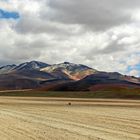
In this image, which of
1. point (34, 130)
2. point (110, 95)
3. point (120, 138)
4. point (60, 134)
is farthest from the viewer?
point (110, 95)

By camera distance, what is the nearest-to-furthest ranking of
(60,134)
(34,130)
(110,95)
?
1. (60,134)
2. (34,130)
3. (110,95)

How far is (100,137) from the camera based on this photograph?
1689 cm

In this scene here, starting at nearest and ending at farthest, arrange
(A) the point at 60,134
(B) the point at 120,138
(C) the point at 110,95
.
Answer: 1. (B) the point at 120,138
2. (A) the point at 60,134
3. (C) the point at 110,95

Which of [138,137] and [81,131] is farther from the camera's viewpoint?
[81,131]

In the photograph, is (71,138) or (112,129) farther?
(112,129)

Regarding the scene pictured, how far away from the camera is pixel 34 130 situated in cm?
1964

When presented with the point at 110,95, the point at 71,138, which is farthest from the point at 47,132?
the point at 110,95

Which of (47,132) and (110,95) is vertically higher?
(110,95)

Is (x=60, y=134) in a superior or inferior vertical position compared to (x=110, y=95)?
inferior

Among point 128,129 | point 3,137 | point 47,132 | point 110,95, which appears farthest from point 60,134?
point 110,95

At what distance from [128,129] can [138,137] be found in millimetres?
2892

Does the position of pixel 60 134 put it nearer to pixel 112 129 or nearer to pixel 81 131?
pixel 81 131

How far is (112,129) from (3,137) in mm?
5930

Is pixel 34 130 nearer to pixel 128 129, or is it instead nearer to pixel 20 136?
pixel 20 136
